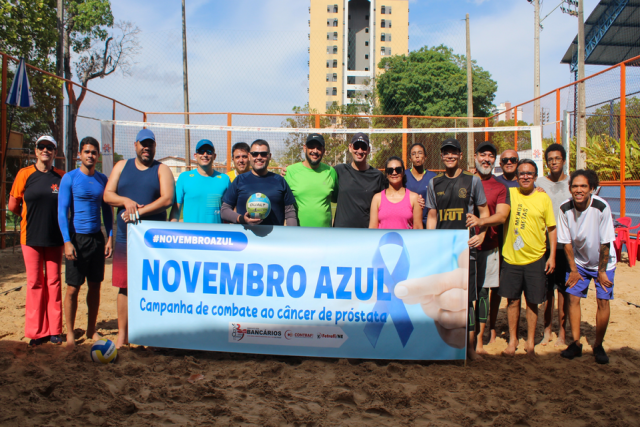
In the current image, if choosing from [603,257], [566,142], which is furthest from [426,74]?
[603,257]

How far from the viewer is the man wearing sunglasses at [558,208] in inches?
163

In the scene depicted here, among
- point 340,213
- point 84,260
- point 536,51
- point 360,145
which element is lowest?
point 84,260

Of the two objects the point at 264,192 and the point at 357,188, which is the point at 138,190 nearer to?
the point at 264,192

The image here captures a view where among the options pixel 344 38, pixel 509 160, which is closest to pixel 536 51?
pixel 509 160

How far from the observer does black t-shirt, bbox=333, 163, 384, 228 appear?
154 inches

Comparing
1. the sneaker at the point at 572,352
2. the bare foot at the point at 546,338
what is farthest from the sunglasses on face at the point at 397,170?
the bare foot at the point at 546,338

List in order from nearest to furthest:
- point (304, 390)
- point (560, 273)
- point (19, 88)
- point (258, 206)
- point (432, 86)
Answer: point (304, 390), point (258, 206), point (560, 273), point (19, 88), point (432, 86)

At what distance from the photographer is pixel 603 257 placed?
366cm

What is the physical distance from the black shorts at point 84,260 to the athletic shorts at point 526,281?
3.78 metres

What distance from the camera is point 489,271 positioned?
382 centimetres

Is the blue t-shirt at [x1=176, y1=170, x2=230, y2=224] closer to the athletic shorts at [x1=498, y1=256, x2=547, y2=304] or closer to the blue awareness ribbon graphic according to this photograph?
the blue awareness ribbon graphic

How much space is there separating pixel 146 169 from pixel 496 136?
38.9 ft

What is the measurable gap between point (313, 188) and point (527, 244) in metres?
2.03

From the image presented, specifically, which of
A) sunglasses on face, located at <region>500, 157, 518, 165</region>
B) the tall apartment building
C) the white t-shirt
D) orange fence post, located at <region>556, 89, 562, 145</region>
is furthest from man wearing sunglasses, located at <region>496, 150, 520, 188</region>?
the tall apartment building
